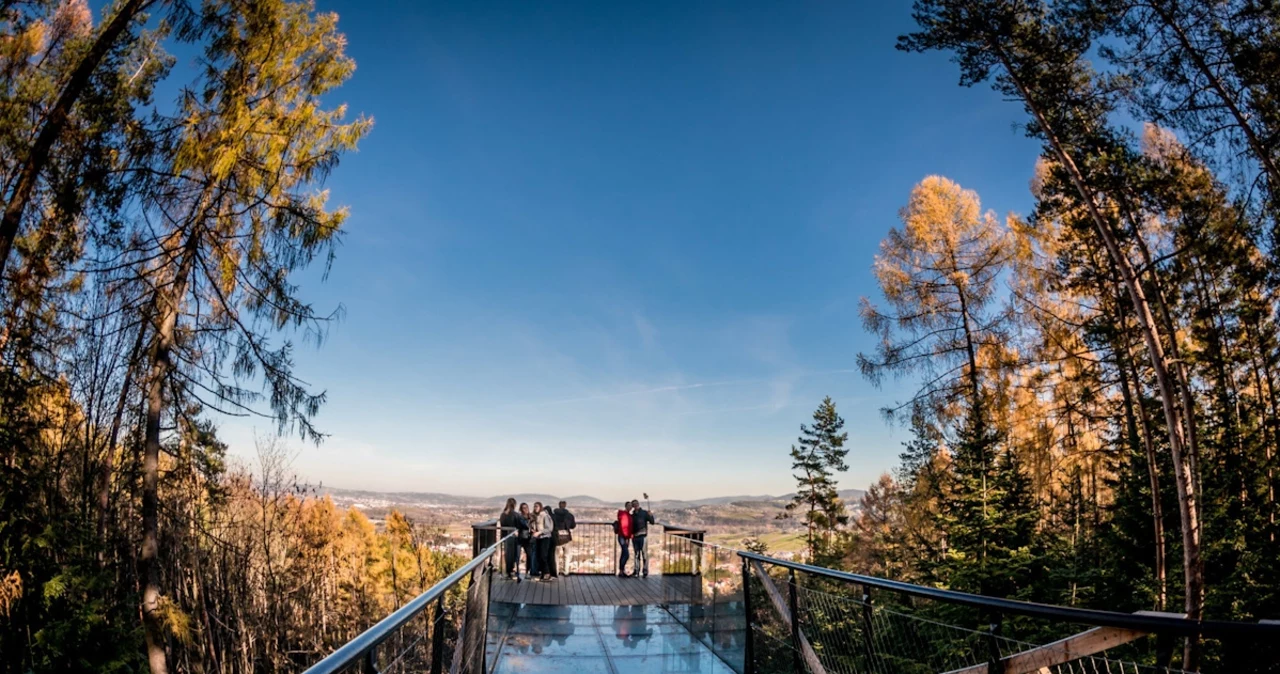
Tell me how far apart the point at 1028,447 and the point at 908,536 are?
20.0 feet

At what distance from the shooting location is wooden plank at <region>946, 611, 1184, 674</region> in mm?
2352

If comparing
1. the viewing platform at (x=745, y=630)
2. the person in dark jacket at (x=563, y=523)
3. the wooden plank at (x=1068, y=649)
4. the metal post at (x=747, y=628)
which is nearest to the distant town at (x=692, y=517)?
the person in dark jacket at (x=563, y=523)

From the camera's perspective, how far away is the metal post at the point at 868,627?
3.55 metres

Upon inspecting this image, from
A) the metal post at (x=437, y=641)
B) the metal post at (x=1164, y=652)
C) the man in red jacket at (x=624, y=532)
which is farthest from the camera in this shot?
the man in red jacket at (x=624, y=532)

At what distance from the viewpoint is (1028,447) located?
44.5 ft

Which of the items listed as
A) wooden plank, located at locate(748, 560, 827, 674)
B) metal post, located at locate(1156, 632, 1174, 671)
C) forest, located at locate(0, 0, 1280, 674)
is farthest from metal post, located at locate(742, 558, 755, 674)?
forest, located at locate(0, 0, 1280, 674)

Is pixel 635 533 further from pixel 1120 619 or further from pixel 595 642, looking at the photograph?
pixel 1120 619

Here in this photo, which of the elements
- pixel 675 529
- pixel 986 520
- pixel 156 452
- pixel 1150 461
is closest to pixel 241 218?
pixel 156 452

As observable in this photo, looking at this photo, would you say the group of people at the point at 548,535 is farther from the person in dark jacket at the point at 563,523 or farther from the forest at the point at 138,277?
the forest at the point at 138,277

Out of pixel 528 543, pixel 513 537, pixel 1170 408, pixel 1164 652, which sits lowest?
pixel 528 543

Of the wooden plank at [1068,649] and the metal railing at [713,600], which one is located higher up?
the wooden plank at [1068,649]

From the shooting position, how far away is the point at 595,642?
7.25 metres

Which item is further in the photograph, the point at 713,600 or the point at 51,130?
the point at 713,600

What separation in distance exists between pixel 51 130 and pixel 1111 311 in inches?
606
